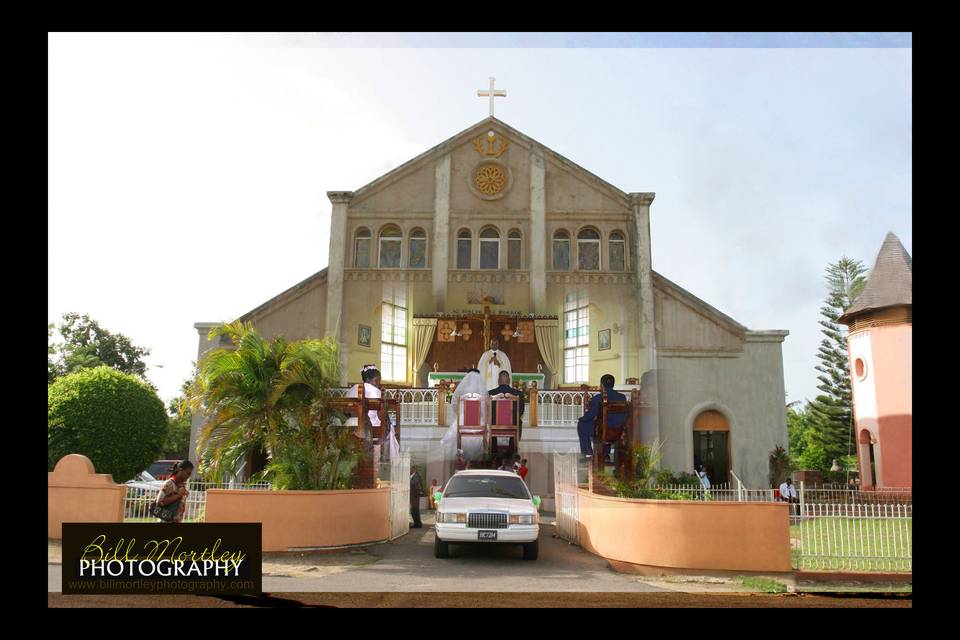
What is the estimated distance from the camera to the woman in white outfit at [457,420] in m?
10.7

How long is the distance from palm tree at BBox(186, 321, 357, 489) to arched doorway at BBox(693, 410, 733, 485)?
506 cm

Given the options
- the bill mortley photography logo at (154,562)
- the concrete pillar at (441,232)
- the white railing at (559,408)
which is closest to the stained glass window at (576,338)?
the white railing at (559,408)

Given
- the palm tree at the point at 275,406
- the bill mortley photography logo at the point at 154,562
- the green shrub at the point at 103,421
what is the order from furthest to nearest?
1. the green shrub at the point at 103,421
2. the palm tree at the point at 275,406
3. the bill mortley photography logo at the point at 154,562

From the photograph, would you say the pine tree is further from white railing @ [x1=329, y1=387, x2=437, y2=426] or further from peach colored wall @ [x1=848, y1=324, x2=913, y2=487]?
white railing @ [x1=329, y1=387, x2=437, y2=426]

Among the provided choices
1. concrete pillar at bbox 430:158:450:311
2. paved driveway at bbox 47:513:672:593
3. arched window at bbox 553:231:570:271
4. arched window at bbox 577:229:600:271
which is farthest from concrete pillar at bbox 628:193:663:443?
concrete pillar at bbox 430:158:450:311

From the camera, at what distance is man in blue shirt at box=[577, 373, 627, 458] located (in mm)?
10023

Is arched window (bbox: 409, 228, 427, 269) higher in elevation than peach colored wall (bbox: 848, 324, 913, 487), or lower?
higher

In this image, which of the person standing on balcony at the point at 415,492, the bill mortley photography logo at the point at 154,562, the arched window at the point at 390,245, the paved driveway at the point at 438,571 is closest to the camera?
the bill mortley photography logo at the point at 154,562

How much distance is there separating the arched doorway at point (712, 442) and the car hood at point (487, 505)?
263cm

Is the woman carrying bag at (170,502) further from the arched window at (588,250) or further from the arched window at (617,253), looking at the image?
the arched window at (617,253)

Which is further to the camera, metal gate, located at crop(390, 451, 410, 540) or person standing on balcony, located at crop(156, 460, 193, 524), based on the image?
metal gate, located at crop(390, 451, 410, 540)

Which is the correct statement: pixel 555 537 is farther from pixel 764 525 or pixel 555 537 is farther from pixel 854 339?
pixel 854 339

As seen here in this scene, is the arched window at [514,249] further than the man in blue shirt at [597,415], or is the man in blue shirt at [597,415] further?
the arched window at [514,249]
